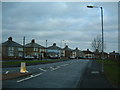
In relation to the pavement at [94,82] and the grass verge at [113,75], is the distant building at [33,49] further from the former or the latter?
the pavement at [94,82]

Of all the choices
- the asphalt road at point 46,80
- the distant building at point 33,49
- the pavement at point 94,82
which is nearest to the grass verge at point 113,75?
the pavement at point 94,82

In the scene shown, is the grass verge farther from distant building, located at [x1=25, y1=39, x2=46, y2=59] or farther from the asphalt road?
distant building, located at [x1=25, y1=39, x2=46, y2=59]

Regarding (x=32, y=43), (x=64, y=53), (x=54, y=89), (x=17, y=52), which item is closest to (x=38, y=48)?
(x=32, y=43)

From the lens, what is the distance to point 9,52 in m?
89.4

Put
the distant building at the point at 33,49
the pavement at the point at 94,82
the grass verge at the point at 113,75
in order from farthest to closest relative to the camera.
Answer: the distant building at the point at 33,49, the grass verge at the point at 113,75, the pavement at the point at 94,82

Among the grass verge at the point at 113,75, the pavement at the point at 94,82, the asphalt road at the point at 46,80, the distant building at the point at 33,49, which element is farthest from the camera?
the distant building at the point at 33,49

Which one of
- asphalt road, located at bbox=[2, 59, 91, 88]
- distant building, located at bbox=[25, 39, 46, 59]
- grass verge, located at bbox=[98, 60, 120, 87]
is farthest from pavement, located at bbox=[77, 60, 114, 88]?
distant building, located at bbox=[25, 39, 46, 59]

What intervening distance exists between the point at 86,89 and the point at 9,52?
8329 cm

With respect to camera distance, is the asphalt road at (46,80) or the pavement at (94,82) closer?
the pavement at (94,82)

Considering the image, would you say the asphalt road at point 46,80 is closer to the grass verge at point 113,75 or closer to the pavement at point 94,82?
the pavement at point 94,82

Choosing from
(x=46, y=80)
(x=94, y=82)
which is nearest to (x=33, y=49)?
(x=46, y=80)

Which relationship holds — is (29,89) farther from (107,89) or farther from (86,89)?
(107,89)

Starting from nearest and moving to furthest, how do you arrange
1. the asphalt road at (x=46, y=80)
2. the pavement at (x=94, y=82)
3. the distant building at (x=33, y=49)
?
1. the pavement at (x=94, y=82)
2. the asphalt road at (x=46, y=80)
3. the distant building at (x=33, y=49)

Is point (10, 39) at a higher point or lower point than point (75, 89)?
higher
